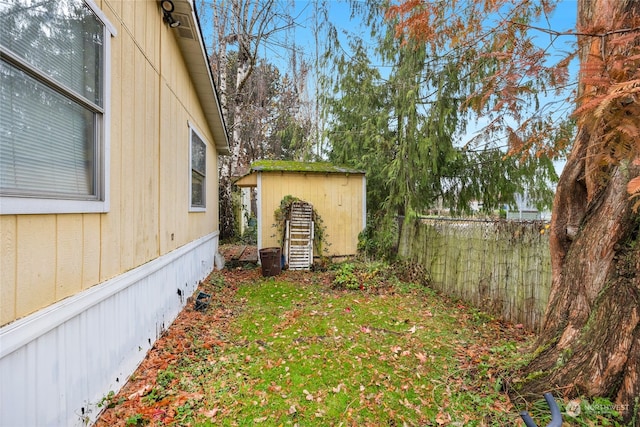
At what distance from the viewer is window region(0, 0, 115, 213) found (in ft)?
5.06

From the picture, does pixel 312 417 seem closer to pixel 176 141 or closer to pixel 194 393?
pixel 194 393

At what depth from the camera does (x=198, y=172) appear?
6223 mm

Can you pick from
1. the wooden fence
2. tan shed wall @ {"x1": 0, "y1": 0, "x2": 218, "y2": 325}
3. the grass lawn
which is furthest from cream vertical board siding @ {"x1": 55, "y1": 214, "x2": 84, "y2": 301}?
the wooden fence

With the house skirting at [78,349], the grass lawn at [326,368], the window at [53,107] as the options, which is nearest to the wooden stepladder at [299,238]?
the grass lawn at [326,368]

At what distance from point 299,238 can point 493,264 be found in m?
4.38

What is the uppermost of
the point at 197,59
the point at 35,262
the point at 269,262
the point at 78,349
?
the point at 197,59

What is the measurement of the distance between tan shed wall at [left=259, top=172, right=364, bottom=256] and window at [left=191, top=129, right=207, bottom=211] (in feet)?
4.89

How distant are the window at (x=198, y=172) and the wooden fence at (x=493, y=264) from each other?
4.76 m

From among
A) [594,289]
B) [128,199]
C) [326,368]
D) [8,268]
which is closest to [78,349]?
[8,268]

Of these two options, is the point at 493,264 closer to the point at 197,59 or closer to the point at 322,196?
the point at 322,196

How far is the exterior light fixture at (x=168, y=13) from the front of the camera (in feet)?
12.6

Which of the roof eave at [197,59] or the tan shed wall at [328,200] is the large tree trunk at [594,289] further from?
the tan shed wall at [328,200]

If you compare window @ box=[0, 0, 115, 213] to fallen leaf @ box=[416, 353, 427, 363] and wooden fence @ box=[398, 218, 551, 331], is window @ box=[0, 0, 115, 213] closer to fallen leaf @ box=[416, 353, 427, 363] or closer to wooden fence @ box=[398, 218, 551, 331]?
fallen leaf @ box=[416, 353, 427, 363]

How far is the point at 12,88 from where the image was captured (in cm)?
157
